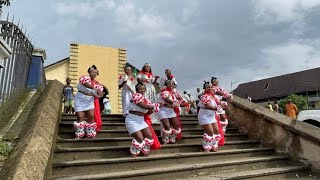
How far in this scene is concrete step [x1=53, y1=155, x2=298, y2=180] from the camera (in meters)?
5.23

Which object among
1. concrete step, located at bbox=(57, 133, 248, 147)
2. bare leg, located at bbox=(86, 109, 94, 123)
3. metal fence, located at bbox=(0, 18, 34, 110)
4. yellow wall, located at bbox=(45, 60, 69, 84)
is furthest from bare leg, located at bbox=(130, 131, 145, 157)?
yellow wall, located at bbox=(45, 60, 69, 84)

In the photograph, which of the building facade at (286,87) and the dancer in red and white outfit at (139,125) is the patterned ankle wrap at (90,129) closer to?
the dancer in red and white outfit at (139,125)

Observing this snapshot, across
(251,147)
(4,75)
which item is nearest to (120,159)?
(4,75)

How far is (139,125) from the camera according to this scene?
6.28m

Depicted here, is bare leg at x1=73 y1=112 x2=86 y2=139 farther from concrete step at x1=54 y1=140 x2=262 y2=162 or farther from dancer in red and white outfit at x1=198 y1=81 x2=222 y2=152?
dancer in red and white outfit at x1=198 y1=81 x2=222 y2=152

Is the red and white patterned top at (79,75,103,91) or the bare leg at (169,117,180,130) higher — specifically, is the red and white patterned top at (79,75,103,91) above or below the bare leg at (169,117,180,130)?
above

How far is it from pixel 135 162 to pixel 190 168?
0.93m

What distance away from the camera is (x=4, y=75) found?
651 cm

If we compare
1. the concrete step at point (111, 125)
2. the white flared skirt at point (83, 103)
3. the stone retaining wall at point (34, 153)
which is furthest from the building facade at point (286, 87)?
the stone retaining wall at point (34, 153)

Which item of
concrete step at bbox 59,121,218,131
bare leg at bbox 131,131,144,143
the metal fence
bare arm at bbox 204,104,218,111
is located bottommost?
bare leg at bbox 131,131,144,143

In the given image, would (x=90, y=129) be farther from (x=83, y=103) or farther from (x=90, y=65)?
(x=90, y=65)

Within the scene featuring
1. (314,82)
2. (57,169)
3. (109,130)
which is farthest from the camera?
(314,82)

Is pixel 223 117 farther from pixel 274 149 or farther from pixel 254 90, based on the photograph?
pixel 254 90

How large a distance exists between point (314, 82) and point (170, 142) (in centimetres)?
5485
